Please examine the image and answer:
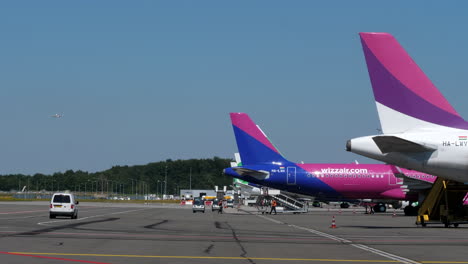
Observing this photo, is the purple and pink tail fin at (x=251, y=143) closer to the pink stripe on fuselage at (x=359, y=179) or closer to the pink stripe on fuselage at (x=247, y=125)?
the pink stripe on fuselage at (x=247, y=125)

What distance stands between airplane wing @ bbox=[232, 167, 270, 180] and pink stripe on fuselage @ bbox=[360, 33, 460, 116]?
38.7m

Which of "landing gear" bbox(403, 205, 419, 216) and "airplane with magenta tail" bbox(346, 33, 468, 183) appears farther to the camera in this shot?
"landing gear" bbox(403, 205, 419, 216)

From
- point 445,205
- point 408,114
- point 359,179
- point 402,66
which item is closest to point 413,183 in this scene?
point 359,179

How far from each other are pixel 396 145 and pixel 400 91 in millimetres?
2576

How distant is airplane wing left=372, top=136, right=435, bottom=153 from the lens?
3328cm

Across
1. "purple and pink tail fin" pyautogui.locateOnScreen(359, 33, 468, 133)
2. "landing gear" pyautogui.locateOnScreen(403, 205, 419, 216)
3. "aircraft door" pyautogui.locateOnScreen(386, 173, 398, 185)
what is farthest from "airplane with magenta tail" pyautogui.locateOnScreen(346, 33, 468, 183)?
"aircraft door" pyautogui.locateOnScreen(386, 173, 398, 185)

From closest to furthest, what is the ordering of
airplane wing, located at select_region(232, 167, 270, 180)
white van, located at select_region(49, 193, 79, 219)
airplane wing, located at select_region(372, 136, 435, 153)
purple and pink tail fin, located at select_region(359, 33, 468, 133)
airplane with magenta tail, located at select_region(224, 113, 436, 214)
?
airplane wing, located at select_region(372, 136, 435, 153) < purple and pink tail fin, located at select_region(359, 33, 468, 133) < white van, located at select_region(49, 193, 79, 219) < airplane wing, located at select_region(232, 167, 270, 180) < airplane with magenta tail, located at select_region(224, 113, 436, 214)

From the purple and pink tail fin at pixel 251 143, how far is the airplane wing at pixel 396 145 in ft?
133

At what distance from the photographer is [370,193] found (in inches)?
3027

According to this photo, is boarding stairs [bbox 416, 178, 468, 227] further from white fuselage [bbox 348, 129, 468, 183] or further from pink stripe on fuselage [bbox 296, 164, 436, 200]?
pink stripe on fuselage [bbox 296, 164, 436, 200]

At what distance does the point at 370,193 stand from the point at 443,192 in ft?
112

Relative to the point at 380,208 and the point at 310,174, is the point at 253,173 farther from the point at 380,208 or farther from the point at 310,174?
the point at 380,208

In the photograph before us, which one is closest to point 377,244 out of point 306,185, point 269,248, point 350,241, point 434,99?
point 350,241

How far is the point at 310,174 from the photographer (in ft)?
246
